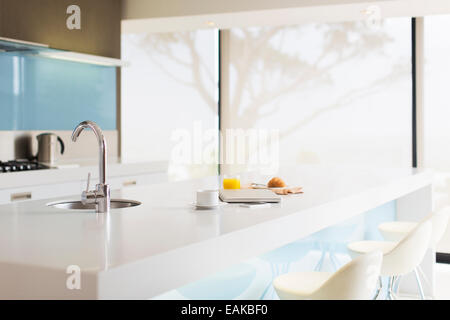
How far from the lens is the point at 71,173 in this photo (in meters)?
3.96

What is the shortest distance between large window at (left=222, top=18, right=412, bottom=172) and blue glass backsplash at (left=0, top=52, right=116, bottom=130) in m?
1.73

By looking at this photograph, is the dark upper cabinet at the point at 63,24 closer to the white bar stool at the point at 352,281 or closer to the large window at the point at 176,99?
the large window at the point at 176,99

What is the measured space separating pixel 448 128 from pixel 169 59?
308 cm

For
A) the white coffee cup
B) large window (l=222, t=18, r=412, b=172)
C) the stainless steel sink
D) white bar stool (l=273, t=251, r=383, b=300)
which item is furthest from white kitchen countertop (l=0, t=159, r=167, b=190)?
white bar stool (l=273, t=251, r=383, b=300)

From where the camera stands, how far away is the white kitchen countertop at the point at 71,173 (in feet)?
11.5

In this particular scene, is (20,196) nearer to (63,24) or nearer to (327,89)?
(63,24)

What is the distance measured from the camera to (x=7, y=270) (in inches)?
53.9

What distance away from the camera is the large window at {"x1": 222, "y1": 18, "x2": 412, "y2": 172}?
567cm

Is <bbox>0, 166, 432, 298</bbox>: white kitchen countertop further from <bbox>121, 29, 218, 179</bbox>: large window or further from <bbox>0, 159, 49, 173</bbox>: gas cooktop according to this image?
<bbox>121, 29, 218, 179</bbox>: large window

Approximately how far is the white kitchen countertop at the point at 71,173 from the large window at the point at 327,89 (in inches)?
73.7

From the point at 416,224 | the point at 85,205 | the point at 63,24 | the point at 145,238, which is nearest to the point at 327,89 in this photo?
the point at 63,24

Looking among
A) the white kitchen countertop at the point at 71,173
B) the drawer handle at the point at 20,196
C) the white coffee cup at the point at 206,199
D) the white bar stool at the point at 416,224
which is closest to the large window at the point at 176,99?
the white kitchen countertop at the point at 71,173

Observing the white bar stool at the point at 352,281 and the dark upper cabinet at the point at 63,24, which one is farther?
the dark upper cabinet at the point at 63,24

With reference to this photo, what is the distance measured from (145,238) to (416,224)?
216 cm
